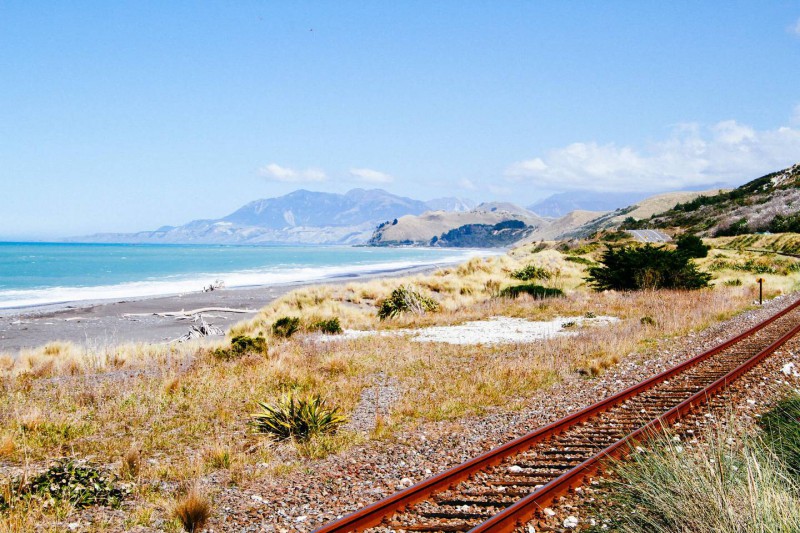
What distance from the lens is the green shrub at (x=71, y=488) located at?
20.3 ft

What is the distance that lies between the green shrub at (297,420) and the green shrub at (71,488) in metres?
2.50

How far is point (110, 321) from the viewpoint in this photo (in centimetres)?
2942

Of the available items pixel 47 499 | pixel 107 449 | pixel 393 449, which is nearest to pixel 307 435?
pixel 393 449

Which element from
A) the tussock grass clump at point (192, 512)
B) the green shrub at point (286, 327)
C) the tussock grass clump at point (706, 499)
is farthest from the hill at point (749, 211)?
the tussock grass clump at point (192, 512)

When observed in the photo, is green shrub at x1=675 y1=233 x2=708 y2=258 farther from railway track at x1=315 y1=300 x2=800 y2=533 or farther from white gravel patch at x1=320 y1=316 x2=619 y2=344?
railway track at x1=315 y1=300 x2=800 y2=533

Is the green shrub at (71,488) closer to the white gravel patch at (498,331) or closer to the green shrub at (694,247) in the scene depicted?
the white gravel patch at (498,331)

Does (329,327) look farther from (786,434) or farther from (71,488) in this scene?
(786,434)

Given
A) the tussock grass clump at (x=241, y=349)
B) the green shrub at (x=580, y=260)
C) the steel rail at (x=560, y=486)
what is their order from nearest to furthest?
the steel rail at (x=560, y=486) < the tussock grass clump at (x=241, y=349) < the green shrub at (x=580, y=260)

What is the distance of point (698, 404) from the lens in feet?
29.3

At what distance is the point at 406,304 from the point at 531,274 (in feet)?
49.9

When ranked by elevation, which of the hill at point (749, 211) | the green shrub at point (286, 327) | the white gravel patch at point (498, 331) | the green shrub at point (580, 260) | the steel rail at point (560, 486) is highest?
the hill at point (749, 211)

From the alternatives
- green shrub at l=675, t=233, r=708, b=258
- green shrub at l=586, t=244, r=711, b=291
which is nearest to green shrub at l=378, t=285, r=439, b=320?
green shrub at l=586, t=244, r=711, b=291

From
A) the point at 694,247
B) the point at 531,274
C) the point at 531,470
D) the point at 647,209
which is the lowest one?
the point at 531,470

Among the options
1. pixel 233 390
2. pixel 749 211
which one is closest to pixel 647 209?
pixel 749 211
